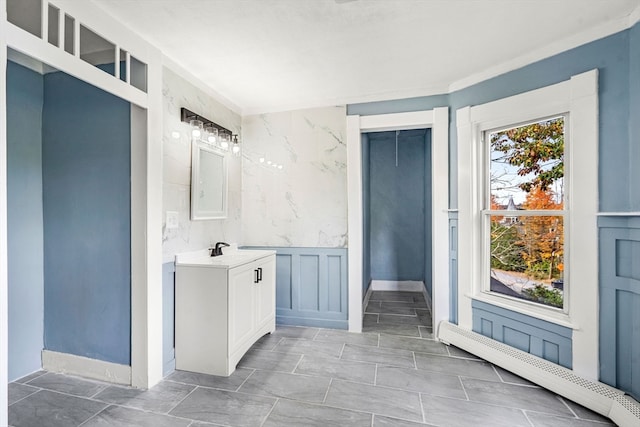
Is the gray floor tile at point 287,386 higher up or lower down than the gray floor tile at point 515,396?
lower down

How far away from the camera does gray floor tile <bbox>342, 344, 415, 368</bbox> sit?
2527mm

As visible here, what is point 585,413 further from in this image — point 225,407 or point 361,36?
Result: point 361,36

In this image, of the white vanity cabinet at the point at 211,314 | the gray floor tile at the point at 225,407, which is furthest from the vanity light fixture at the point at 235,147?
the gray floor tile at the point at 225,407

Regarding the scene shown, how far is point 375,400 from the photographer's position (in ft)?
6.57

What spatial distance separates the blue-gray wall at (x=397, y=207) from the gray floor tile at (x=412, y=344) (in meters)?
2.14

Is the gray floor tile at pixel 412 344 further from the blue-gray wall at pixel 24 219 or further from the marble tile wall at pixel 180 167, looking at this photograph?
the blue-gray wall at pixel 24 219

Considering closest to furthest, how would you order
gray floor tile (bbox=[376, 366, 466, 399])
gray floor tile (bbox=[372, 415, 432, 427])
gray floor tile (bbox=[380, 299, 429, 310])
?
gray floor tile (bbox=[372, 415, 432, 427]), gray floor tile (bbox=[376, 366, 466, 399]), gray floor tile (bbox=[380, 299, 429, 310])

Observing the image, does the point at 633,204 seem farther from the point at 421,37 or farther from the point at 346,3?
the point at 346,3

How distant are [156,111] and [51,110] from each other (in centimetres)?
95

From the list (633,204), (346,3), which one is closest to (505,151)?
(633,204)

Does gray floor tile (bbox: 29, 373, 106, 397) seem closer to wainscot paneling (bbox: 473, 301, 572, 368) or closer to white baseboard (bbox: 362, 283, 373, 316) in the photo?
white baseboard (bbox: 362, 283, 373, 316)

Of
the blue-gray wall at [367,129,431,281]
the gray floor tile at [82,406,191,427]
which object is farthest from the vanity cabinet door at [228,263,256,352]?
the blue-gray wall at [367,129,431,281]

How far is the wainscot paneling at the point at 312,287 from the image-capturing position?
10.7 feet

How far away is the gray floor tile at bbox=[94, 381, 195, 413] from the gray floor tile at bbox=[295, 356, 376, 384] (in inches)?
33.8
